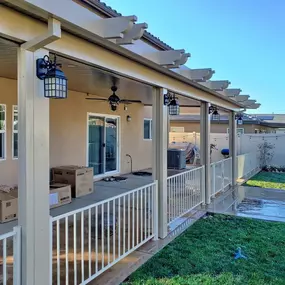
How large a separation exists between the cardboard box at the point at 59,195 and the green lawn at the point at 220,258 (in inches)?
99.0

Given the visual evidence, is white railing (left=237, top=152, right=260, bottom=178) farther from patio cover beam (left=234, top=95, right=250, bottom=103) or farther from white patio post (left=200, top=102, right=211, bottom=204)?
white patio post (left=200, top=102, right=211, bottom=204)

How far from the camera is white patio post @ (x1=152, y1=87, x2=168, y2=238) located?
5000mm

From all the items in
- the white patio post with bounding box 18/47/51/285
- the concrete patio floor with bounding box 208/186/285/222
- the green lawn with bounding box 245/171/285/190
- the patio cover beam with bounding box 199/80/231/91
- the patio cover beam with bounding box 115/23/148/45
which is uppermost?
the patio cover beam with bounding box 199/80/231/91

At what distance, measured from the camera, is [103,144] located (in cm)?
973

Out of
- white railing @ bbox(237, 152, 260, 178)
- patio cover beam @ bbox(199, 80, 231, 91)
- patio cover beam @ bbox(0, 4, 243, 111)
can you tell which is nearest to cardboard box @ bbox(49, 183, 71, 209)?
patio cover beam @ bbox(0, 4, 243, 111)

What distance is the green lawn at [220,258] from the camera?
3.63 m

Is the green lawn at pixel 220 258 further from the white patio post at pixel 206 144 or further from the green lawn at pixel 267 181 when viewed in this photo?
the green lawn at pixel 267 181

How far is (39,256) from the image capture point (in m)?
2.69

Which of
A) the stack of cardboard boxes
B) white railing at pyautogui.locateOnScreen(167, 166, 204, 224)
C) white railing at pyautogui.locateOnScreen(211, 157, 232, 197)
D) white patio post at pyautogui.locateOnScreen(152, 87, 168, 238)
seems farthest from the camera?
white railing at pyautogui.locateOnScreen(211, 157, 232, 197)

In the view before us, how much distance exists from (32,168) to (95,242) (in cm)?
165

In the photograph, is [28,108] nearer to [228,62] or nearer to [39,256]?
[39,256]

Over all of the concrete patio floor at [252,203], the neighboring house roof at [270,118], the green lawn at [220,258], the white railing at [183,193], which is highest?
the neighboring house roof at [270,118]

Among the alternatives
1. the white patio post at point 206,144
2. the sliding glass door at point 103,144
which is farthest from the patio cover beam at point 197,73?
the sliding glass door at point 103,144

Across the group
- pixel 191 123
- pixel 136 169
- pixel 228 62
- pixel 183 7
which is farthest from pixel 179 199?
pixel 228 62
